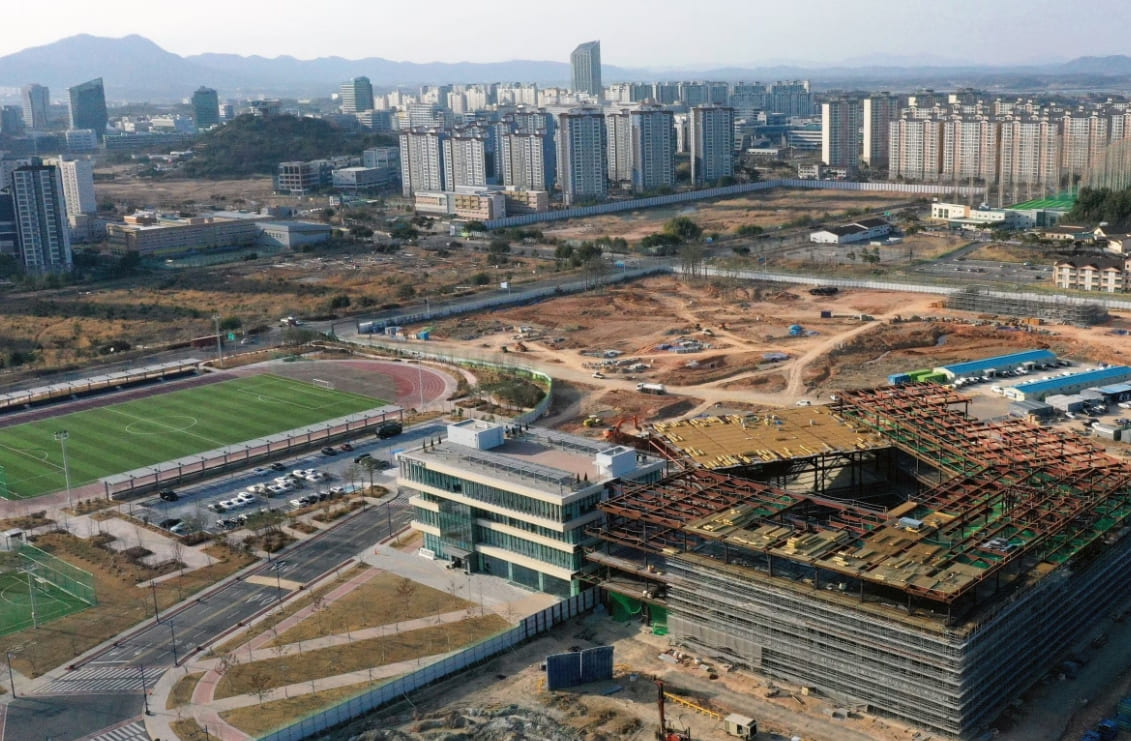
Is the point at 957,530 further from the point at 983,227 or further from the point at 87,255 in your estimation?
the point at 87,255

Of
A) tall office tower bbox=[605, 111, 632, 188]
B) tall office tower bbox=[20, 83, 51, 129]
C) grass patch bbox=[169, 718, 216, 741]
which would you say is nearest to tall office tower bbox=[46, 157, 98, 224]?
tall office tower bbox=[605, 111, 632, 188]

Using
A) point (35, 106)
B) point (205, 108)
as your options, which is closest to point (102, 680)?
point (205, 108)

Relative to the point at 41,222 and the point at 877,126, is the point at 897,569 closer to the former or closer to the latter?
→ the point at 41,222

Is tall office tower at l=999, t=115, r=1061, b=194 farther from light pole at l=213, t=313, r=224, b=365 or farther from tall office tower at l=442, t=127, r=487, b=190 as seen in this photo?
light pole at l=213, t=313, r=224, b=365

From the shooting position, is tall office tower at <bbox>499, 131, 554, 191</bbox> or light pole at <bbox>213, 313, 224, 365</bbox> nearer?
light pole at <bbox>213, 313, 224, 365</bbox>

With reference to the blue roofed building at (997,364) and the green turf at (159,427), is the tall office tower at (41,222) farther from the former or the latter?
the blue roofed building at (997,364)

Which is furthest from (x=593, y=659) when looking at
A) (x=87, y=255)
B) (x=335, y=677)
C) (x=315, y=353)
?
(x=87, y=255)
